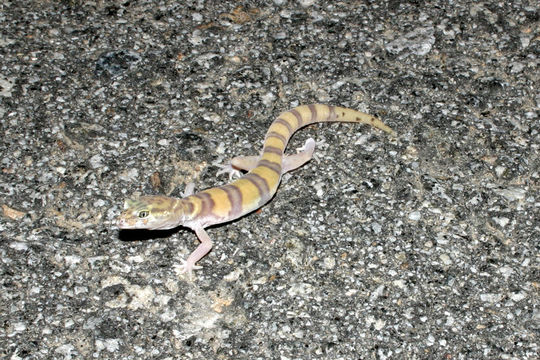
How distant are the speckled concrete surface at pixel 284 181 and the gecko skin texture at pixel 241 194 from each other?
0.52ft

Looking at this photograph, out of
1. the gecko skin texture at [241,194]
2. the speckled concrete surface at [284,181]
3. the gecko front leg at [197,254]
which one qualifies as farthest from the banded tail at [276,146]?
the gecko front leg at [197,254]

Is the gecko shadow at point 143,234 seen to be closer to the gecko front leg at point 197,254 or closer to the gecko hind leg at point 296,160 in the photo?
the gecko front leg at point 197,254

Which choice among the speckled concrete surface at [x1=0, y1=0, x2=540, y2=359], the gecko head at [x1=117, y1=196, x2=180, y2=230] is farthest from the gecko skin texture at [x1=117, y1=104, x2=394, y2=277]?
the speckled concrete surface at [x1=0, y1=0, x2=540, y2=359]

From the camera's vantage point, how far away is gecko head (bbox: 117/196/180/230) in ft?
16.6

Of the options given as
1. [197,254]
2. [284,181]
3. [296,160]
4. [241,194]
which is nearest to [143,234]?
[197,254]

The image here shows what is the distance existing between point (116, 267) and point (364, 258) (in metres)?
2.16

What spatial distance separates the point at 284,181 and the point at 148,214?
4.86 feet

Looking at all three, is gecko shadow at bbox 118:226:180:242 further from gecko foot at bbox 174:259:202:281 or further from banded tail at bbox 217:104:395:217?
banded tail at bbox 217:104:395:217

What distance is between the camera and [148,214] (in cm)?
509

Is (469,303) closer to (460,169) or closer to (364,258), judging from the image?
(364,258)

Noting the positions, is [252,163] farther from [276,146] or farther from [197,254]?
[197,254]

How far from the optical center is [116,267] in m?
5.13

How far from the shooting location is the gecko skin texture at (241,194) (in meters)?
5.14

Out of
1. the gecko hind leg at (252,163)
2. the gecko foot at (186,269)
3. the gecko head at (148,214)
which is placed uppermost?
the gecko head at (148,214)
